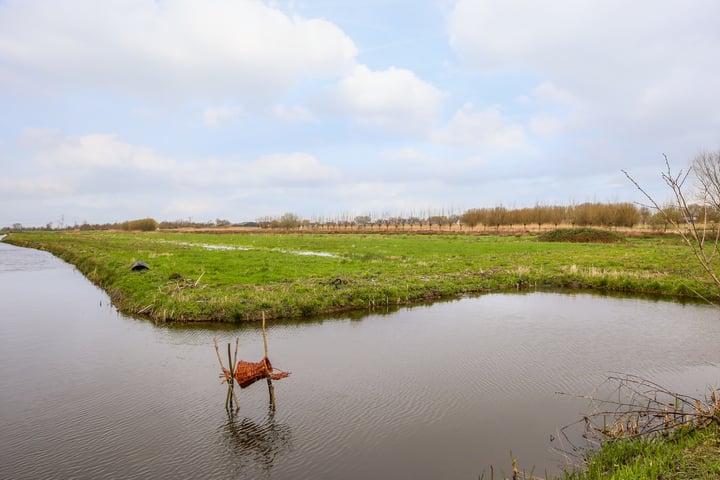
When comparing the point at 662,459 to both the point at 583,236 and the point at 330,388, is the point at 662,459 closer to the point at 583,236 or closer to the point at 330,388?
the point at 330,388

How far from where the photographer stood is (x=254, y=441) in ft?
22.7

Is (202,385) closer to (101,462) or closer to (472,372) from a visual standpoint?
(101,462)

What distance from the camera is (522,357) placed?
10984mm

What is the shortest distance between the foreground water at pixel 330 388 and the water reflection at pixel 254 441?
0.03m

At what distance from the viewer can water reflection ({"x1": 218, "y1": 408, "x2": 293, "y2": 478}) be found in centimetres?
631

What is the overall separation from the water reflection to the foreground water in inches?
1.2

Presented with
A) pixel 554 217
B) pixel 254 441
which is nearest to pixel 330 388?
pixel 254 441

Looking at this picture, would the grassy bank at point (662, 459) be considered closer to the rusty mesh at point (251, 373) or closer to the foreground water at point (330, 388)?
the foreground water at point (330, 388)

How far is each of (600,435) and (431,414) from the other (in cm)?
287

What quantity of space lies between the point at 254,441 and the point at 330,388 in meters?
2.36

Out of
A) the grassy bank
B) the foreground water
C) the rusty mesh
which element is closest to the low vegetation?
the foreground water

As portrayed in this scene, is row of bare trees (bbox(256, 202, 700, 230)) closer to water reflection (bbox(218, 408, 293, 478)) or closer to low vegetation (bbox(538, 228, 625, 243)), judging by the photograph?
low vegetation (bbox(538, 228, 625, 243))

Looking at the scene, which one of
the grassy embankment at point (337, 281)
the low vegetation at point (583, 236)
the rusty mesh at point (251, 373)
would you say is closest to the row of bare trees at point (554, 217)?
the low vegetation at point (583, 236)

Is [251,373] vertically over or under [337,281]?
under
